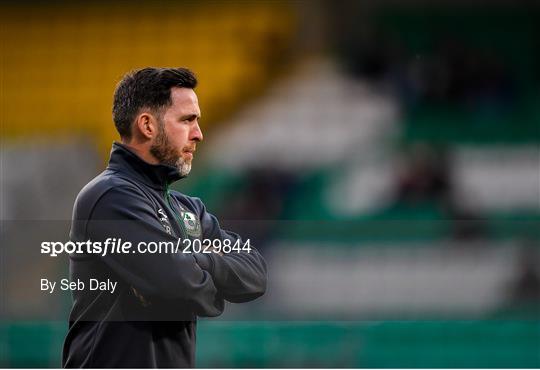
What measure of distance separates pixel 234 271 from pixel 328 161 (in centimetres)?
535

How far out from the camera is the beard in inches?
107

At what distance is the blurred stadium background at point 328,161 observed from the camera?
5957 mm

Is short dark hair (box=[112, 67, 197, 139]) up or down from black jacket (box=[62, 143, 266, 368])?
up

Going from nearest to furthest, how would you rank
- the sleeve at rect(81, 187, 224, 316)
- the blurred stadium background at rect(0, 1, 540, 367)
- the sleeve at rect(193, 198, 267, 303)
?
the sleeve at rect(81, 187, 224, 316) → the sleeve at rect(193, 198, 267, 303) → the blurred stadium background at rect(0, 1, 540, 367)

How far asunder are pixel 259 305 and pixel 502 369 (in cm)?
151

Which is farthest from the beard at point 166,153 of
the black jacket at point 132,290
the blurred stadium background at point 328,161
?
the blurred stadium background at point 328,161

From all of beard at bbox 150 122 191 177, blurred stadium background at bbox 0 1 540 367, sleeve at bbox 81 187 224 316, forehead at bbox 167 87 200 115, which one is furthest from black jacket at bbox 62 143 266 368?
blurred stadium background at bbox 0 1 540 367

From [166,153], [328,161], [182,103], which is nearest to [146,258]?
[166,153]

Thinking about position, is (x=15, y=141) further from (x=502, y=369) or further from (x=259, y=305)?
(x=502, y=369)

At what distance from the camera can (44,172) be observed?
7.41 meters

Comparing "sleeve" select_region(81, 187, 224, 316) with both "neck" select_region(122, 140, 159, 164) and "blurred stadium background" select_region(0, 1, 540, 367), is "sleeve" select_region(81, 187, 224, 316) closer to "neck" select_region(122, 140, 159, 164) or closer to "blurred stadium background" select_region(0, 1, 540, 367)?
"neck" select_region(122, 140, 159, 164)

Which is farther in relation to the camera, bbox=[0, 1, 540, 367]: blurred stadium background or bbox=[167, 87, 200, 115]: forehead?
bbox=[0, 1, 540, 367]: blurred stadium background

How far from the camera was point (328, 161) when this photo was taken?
8016 millimetres

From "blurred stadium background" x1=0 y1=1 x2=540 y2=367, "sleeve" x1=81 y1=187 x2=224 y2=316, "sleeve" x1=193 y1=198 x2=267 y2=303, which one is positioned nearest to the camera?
"sleeve" x1=81 y1=187 x2=224 y2=316
